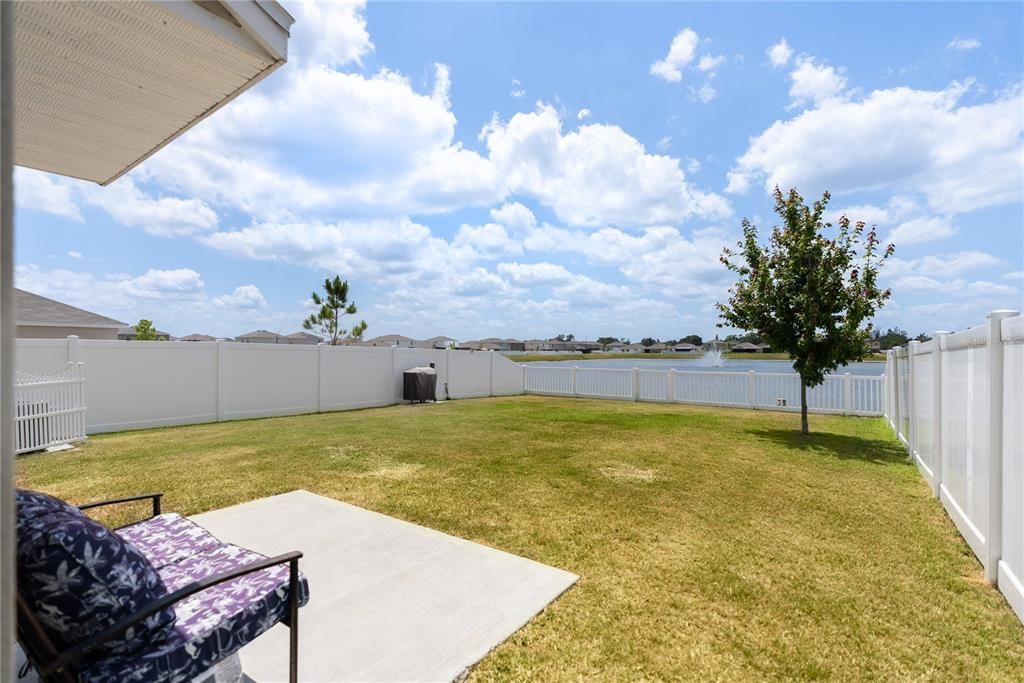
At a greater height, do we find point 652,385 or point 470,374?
point 470,374

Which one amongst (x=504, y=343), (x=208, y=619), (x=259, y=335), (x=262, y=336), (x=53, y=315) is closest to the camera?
(x=208, y=619)

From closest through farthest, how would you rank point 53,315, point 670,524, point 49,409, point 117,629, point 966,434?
point 117,629, point 966,434, point 670,524, point 49,409, point 53,315

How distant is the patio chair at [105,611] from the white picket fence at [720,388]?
13270 mm

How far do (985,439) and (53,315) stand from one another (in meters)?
24.2

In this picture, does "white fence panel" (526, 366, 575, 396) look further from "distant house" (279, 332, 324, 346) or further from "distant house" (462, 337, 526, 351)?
"distant house" (462, 337, 526, 351)

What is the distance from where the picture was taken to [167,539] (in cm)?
252

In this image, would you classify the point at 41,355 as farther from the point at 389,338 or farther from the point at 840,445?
the point at 389,338

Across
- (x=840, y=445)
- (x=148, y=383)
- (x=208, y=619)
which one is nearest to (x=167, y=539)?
(x=208, y=619)

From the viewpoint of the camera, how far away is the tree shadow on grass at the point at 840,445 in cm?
714

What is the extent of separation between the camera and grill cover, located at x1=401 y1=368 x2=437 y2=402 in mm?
14336

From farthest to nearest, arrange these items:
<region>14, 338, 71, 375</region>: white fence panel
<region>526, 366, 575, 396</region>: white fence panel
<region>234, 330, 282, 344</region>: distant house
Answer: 1. <region>234, 330, 282, 344</region>: distant house
2. <region>526, 366, 575, 396</region>: white fence panel
3. <region>14, 338, 71, 375</region>: white fence panel

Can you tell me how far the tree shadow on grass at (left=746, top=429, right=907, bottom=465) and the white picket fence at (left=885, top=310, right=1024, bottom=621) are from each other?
184 cm

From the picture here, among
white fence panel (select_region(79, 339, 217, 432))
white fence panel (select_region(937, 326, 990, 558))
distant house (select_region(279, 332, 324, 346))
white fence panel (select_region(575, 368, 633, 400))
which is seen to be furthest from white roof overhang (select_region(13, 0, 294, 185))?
distant house (select_region(279, 332, 324, 346))

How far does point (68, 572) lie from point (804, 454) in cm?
853
